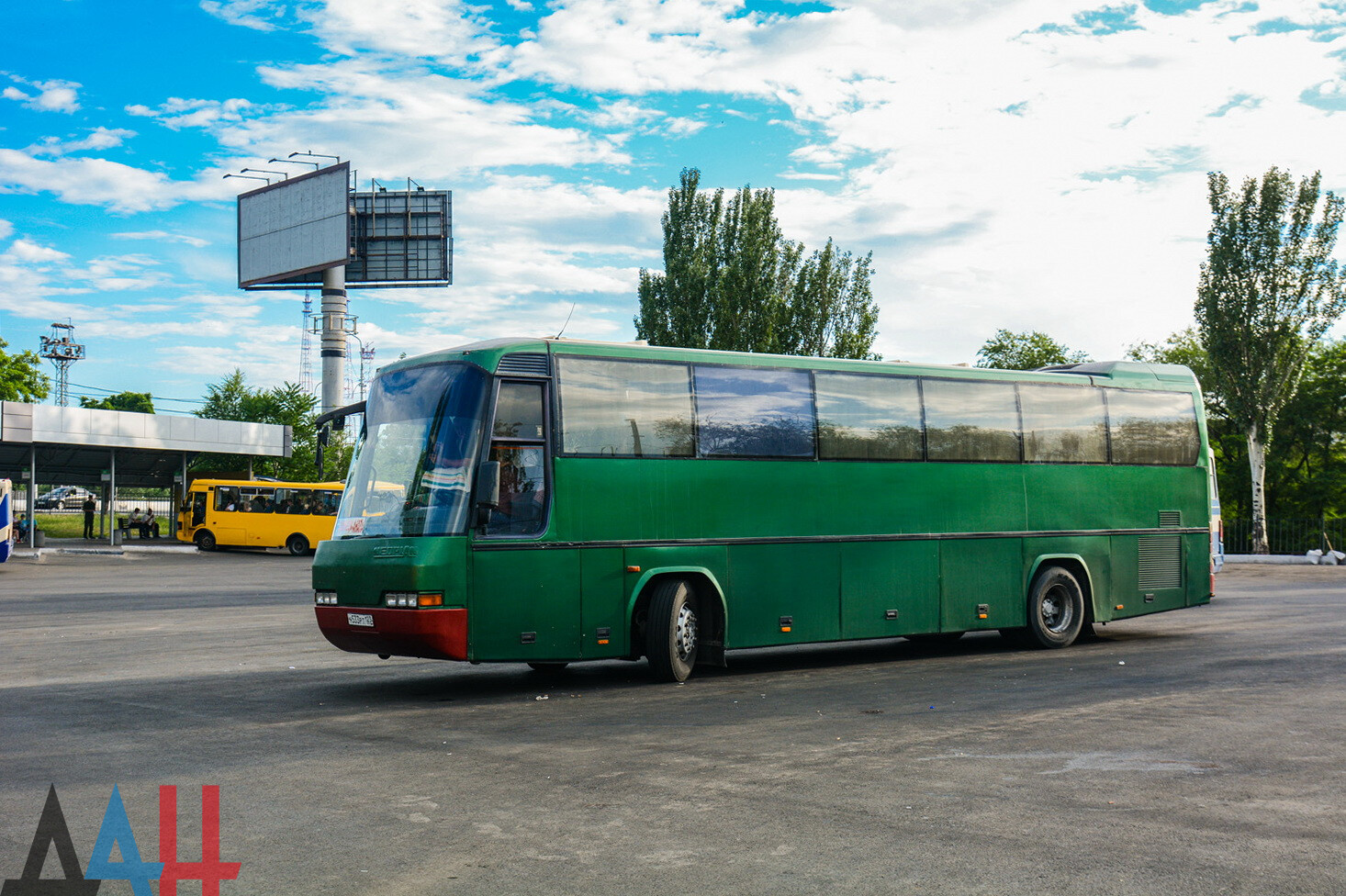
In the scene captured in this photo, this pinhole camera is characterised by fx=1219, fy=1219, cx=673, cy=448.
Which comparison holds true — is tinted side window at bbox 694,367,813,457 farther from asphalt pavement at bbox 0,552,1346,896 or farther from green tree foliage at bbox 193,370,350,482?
green tree foliage at bbox 193,370,350,482

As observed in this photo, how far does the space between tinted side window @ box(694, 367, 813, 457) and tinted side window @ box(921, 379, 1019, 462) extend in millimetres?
1862

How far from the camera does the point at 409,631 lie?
1059 cm

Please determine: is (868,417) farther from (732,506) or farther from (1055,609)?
(1055,609)

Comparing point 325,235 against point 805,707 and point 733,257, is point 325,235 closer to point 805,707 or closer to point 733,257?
point 733,257

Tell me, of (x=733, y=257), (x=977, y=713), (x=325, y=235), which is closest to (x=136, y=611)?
(x=977, y=713)

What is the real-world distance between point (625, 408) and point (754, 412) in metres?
1.55

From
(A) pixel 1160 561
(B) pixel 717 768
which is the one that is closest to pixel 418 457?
(B) pixel 717 768

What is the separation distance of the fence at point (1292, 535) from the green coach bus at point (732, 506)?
32.5m

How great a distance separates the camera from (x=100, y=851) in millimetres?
5621

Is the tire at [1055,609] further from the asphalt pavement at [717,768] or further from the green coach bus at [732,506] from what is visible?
the asphalt pavement at [717,768]

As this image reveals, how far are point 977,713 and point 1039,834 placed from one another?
3.90 m

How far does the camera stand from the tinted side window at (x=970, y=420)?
14.2 metres

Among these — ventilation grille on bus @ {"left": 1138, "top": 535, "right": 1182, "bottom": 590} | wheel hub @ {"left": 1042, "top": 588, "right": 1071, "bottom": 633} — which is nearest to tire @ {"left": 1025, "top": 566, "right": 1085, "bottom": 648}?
wheel hub @ {"left": 1042, "top": 588, "right": 1071, "bottom": 633}

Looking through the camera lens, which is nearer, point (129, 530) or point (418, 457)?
point (418, 457)
